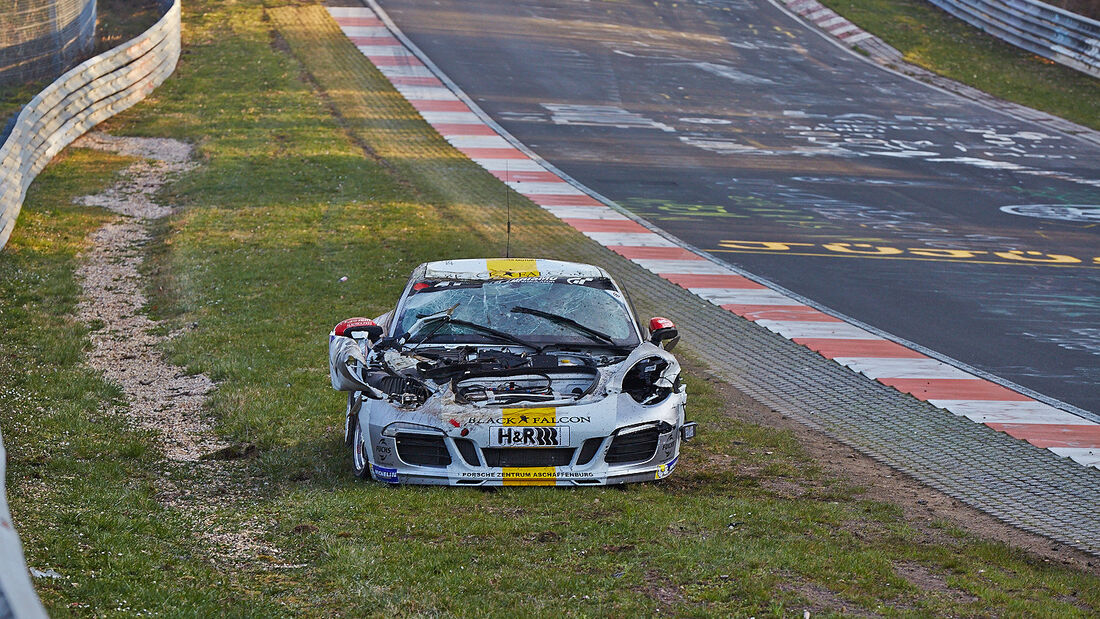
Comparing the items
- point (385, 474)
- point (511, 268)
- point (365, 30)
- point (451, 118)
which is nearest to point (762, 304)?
point (511, 268)

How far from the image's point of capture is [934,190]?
70.4 feet

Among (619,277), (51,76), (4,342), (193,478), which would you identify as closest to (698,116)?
(619,277)

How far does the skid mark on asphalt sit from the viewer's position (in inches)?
431

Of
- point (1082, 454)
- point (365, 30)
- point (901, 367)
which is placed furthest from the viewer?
point (365, 30)

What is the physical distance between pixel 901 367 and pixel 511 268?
192 inches

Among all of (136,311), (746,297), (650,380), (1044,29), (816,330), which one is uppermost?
(1044,29)

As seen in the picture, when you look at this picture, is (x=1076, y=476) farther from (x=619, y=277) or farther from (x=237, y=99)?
(x=237, y=99)

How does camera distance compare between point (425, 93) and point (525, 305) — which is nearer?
point (525, 305)

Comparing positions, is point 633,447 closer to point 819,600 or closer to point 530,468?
point 530,468

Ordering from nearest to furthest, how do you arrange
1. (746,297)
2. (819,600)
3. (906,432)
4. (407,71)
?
(819,600) → (906,432) → (746,297) → (407,71)

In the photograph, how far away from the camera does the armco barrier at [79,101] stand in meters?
17.3

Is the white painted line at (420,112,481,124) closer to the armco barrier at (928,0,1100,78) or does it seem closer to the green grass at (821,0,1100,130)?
the green grass at (821,0,1100,130)

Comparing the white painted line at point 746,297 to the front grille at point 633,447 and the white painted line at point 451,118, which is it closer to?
the front grille at point 633,447

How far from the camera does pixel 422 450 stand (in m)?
7.99
